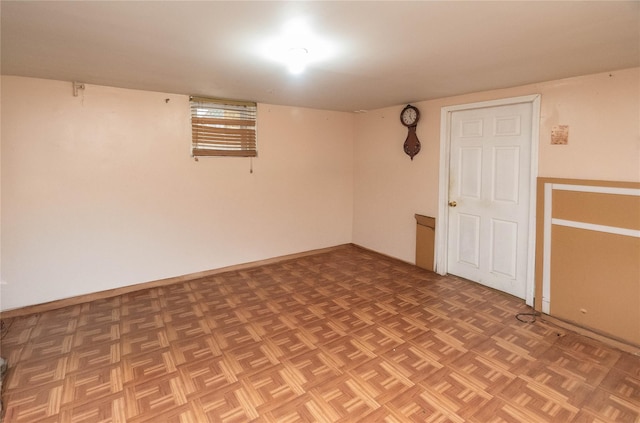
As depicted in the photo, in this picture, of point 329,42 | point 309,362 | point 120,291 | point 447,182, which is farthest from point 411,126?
point 120,291

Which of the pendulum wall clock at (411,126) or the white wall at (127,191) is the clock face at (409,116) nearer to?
the pendulum wall clock at (411,126)

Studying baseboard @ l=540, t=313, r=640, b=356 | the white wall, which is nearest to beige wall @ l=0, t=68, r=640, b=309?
the white wall

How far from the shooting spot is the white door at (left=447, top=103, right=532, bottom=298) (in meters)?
3.57

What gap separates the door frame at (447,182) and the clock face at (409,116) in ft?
1.15

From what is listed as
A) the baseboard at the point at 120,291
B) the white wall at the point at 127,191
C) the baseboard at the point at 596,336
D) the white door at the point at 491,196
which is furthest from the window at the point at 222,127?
the baseboard at the point at 596,336

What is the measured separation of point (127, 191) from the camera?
380 cm

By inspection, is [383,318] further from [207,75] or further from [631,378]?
[207,75]

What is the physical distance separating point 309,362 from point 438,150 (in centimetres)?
305

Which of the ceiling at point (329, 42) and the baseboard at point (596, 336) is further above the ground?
the ceiling at point (329, 42)

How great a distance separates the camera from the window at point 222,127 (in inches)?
164

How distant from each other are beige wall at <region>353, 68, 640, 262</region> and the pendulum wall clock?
73 millimetres

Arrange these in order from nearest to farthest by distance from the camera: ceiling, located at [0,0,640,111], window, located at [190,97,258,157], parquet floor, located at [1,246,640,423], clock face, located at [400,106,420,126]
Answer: ceiling, located at [0,0,640,111] < parquet floor, located at [1,246,640,423] < window, located at [190,97,258,157] < clock face, located at [400,106,420,126]

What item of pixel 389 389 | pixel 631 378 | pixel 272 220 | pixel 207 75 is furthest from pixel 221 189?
pixel 631 378

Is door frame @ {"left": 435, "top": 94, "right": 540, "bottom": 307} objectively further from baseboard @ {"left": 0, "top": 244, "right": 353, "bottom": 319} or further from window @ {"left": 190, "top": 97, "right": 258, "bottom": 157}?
window @ {"left": 190, "top": 97, "right": 258, "bottom": 157}
